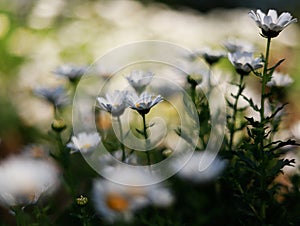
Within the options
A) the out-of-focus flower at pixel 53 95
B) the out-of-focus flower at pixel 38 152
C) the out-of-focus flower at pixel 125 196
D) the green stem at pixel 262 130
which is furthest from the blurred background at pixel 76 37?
the green stem at pixel 262 130

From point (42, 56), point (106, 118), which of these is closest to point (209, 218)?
point (106, 118)

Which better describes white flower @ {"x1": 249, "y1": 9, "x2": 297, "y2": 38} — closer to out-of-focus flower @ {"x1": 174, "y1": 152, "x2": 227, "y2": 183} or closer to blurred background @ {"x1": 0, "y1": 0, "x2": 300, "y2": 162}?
out-of-focus flower @ {"x1": 174, "y1": 152, "x2": 227, "y2": 183}

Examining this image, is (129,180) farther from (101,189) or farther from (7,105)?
(7,105)

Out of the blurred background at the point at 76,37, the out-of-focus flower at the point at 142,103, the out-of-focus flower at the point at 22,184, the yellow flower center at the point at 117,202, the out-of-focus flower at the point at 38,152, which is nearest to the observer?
the out-of-focus flower at the point at 22,184

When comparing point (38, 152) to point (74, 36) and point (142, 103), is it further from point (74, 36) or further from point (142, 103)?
point (74, 36)

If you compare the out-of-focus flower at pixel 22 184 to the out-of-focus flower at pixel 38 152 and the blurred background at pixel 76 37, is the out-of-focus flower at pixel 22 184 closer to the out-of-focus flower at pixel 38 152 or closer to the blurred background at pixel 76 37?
the out-of-focus flower at pixel 38 152

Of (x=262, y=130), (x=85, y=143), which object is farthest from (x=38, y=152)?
(x=262, y=130)
